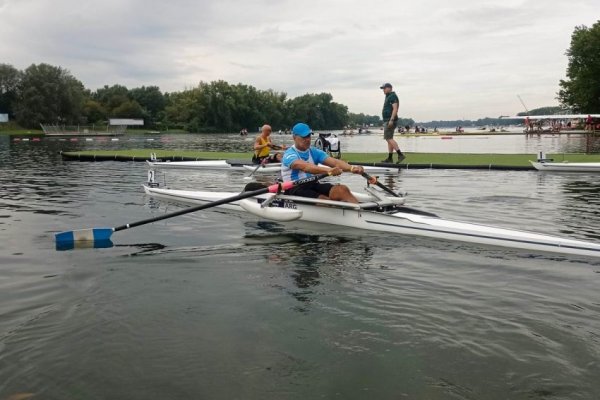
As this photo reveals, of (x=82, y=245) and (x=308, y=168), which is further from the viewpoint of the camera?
(x=308, y=168)

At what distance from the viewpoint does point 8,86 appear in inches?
4596

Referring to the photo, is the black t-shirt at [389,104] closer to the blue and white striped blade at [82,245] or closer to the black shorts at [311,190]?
the black shorts at [311,190]

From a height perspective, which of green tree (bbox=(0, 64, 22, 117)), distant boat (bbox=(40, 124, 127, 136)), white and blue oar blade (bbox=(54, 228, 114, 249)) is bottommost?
white and blue oar blade (bbox=(54, 228, 114, 249))

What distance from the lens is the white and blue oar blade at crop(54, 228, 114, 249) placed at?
8375 millimetres

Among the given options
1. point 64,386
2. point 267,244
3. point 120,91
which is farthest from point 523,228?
point 120,91

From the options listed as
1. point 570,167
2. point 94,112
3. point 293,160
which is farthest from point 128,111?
point 293,160

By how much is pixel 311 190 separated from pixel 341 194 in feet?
2.01

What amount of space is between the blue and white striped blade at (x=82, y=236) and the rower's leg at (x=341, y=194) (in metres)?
3.88

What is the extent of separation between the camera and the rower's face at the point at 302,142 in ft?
31.0

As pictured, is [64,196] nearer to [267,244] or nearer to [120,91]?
[267,244]

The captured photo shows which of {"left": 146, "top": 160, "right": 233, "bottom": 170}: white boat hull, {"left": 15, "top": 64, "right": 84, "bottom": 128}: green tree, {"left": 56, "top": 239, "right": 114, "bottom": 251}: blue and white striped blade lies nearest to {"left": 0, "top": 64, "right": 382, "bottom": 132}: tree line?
{"left": 15, "top": 64, "right": 84, "bottom": 128}: green tree

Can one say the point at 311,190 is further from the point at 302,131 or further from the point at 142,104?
the point at 142,104

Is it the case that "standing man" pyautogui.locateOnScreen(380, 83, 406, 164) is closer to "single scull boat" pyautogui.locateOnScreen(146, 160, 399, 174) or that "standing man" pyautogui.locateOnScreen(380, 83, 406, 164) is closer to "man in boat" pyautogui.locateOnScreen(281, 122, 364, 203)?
"single scull boat" pyautogui.locateOnScreen(146, 160, 399, 174)

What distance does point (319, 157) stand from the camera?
10086 millimetres
